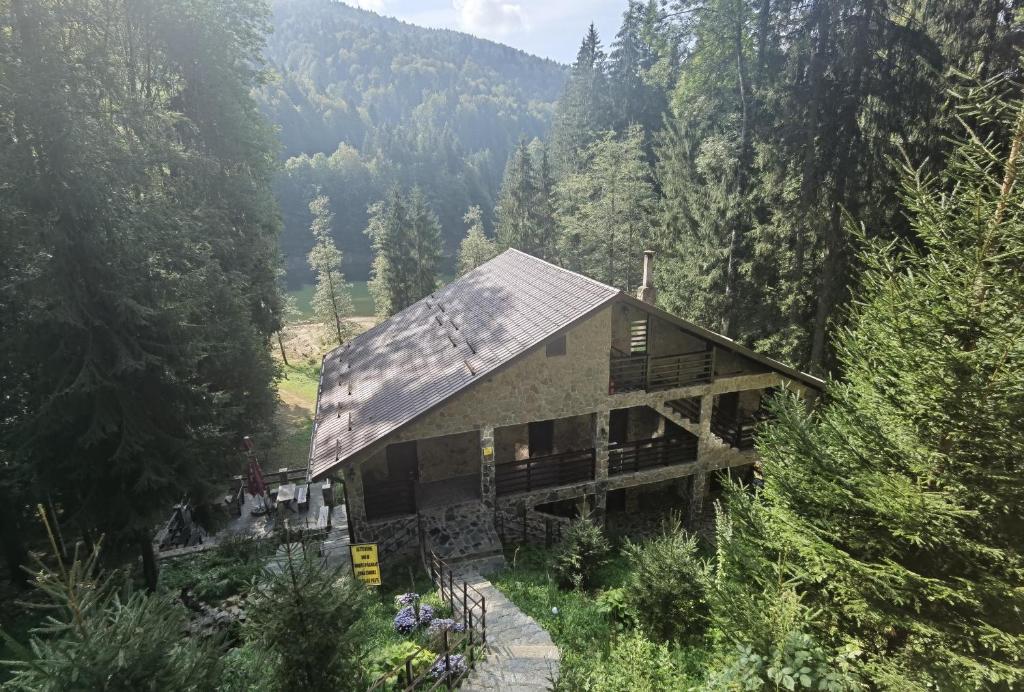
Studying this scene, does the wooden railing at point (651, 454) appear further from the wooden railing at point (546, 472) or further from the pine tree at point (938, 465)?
the pine tree at point (938, 465)

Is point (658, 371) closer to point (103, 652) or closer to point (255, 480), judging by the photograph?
point (255, 480)

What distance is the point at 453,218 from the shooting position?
110812mm

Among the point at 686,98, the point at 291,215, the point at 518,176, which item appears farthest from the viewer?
the point at 291,215

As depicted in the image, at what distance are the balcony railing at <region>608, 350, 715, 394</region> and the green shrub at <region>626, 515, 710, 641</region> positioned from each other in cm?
567

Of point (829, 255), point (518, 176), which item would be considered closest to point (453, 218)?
point (518, 176)

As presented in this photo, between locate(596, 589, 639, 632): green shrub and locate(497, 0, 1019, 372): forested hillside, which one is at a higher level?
locate(497, 0, 1019, 372): forested hillside

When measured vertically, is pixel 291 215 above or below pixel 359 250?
above

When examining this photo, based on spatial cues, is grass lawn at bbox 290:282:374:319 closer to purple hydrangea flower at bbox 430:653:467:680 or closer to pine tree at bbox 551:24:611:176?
pine tree at bbox 551:24:611:176

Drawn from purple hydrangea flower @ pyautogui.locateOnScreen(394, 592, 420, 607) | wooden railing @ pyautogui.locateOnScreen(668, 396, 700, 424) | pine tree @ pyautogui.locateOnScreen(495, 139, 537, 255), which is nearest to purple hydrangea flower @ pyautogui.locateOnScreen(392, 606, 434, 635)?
purple hydrangea flower @ pyautogui.locateOnScreen(394, 592, 420, 607)

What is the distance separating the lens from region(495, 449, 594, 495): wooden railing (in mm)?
15820

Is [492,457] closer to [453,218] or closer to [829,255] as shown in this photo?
[829,255]

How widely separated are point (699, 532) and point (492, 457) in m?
8.27

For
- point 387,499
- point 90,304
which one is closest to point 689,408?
point 387,499

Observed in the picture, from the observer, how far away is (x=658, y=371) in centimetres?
1644
